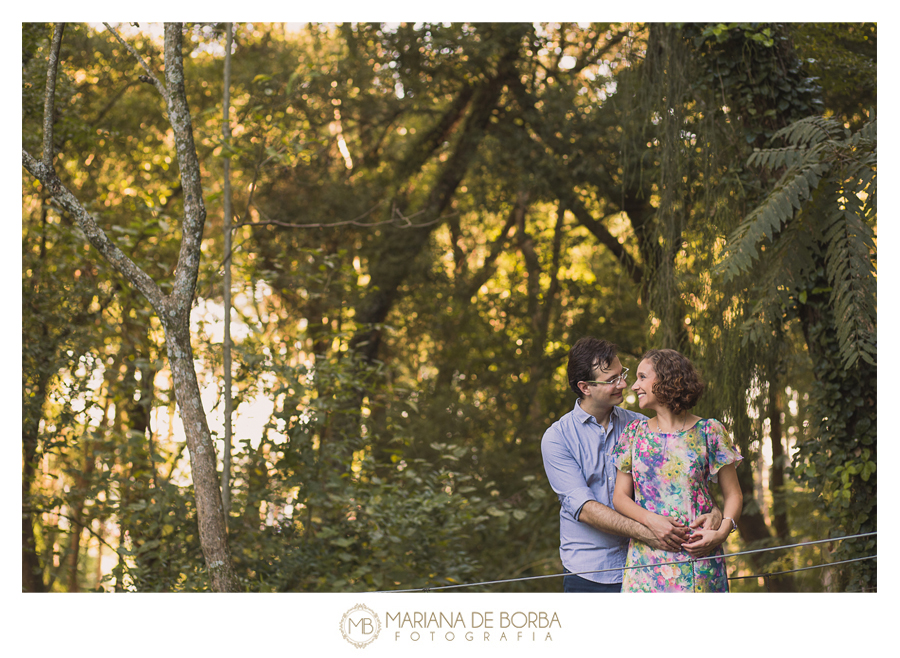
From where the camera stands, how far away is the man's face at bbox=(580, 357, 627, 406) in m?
2.49

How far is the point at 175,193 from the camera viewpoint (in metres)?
8.35

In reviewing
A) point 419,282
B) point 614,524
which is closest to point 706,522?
point 614,524

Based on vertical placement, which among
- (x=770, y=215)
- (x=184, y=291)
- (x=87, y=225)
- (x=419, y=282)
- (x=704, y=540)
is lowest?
(x=704, y=540)

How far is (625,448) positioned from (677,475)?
0.19 meters

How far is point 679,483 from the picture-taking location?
2.23 m

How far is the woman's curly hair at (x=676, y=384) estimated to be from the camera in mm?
2207

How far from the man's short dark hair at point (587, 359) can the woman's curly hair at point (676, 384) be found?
0.85ft

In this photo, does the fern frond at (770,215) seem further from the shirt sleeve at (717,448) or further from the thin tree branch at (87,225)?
the thin tree branch at (87,225)

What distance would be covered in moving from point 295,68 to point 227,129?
11.1 ft

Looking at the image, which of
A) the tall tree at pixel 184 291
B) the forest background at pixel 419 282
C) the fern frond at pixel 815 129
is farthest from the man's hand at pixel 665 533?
the fern frond at pixel 815 129

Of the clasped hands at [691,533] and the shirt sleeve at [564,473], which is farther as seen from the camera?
the shirt sleeve at [564,473]
